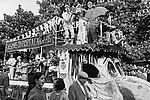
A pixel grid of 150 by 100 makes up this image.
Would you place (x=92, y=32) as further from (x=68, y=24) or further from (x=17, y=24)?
(x=17, y=24)

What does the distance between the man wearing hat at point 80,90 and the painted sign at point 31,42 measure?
6882 millimetres

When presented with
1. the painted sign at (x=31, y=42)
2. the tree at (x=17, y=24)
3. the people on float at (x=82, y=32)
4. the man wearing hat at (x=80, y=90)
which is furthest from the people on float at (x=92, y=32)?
the tree at (x=17, y=24)

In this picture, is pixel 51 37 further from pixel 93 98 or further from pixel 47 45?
pixel 93 98

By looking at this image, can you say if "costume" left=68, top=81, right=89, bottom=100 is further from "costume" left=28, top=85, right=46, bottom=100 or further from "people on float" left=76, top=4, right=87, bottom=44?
"people on float" left=76, top=4, right=87, bottom=44

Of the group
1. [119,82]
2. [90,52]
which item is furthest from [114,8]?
[119,82]

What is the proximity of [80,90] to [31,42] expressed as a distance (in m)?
8.74

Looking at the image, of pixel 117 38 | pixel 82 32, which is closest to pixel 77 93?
pixel 82 32

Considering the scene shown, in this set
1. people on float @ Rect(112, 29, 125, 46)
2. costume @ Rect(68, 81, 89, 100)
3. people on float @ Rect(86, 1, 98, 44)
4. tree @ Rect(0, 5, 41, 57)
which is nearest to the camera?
costume @ Rect(68, 81, 89, 100)

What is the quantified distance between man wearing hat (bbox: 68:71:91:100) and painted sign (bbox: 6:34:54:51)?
271 inches

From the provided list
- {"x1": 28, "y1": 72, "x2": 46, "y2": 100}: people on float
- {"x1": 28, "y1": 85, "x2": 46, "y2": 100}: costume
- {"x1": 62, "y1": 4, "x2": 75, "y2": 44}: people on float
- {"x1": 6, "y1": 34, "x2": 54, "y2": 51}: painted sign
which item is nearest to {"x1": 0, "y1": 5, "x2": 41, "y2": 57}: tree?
{"x1": 6, "y1": 34, "x2": 54, "y2": 51}: painted sign

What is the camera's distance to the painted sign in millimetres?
10508

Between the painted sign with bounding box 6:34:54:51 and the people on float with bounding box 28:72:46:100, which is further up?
the painted sign with bounding box 6:34:54:51

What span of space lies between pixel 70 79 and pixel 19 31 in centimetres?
1666

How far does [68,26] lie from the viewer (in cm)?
915
